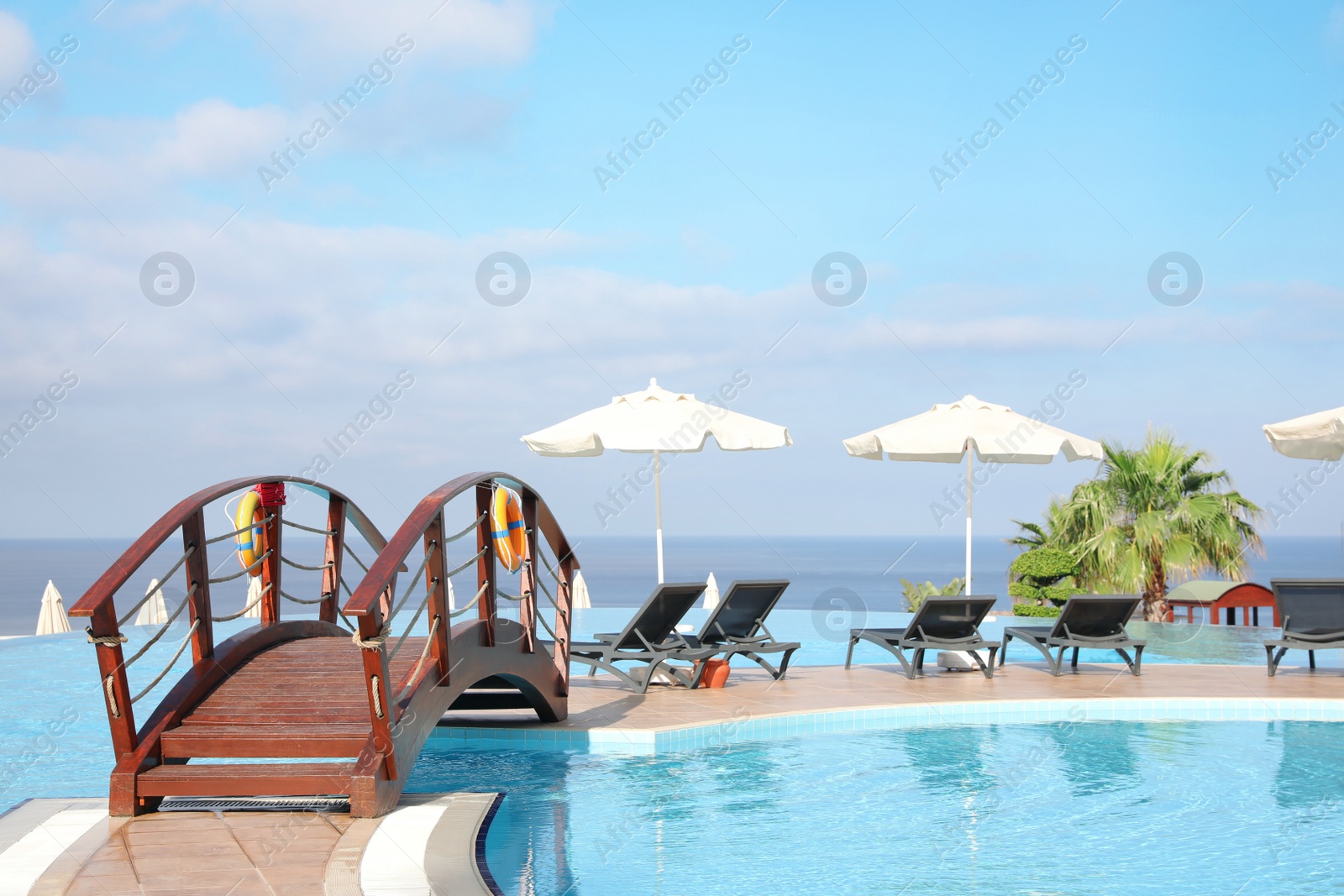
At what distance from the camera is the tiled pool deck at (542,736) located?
386 centimetres

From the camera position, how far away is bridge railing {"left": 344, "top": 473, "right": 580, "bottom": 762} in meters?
4.57

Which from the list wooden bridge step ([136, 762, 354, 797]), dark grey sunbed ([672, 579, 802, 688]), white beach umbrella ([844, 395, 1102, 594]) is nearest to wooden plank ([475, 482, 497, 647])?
wooden bridge step ([136, 762, 354, 797])

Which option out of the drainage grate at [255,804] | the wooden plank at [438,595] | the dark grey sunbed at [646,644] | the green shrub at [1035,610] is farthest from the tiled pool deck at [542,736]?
the green shrub at [1035,610]

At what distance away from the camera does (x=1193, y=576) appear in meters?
17.1

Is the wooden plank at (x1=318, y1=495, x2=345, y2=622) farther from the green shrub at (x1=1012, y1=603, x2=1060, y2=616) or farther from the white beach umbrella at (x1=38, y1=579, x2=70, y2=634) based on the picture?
the green shrub at (x1=1012, y1=603, x2=1060, y2=616)

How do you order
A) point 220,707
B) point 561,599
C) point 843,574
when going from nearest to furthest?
point 220,707 → point 561,599 → point 843,574

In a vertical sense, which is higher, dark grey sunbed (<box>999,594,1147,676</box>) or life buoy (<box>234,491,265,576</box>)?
life buoy (<box>234,491,265,576</box>)

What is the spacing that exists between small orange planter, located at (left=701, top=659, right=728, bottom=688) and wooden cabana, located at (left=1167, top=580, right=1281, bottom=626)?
1001 cm

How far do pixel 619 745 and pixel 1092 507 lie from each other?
12939mm

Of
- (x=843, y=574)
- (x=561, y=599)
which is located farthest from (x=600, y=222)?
(x=843, y=574)

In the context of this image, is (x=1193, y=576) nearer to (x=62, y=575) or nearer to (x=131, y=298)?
(x=131, y=298)

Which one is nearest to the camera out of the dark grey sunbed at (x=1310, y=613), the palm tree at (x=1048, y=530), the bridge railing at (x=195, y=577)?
the bridge railing at (x=195, y=577)

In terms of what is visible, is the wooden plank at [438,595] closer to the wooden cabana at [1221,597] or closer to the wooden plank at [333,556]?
the wooden plank at [333,556]

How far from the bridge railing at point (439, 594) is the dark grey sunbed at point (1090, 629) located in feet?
15.1
